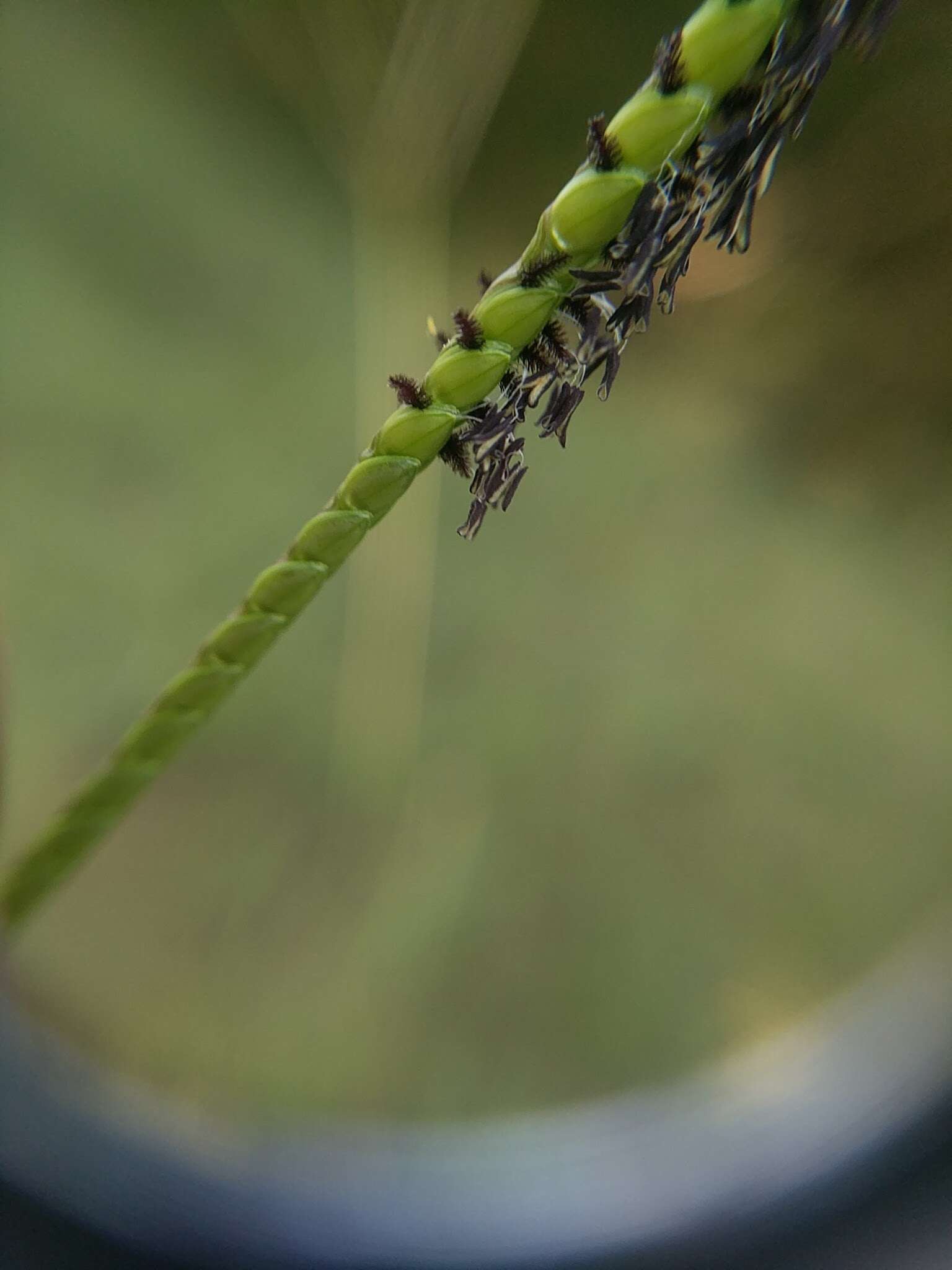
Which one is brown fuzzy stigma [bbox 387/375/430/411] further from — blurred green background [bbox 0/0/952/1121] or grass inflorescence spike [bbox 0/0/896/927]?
blurred green background [bbox 0/0/952/1121]

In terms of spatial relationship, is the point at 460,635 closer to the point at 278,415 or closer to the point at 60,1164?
the point at 278,415

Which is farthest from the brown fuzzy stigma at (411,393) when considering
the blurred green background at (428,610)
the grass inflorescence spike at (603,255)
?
the blurred green background at (428,610)

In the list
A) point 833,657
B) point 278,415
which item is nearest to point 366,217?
point 278,415

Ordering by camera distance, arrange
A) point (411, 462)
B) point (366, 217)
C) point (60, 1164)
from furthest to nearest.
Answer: point (366, 217), point (60, 1164), point (411, 462)

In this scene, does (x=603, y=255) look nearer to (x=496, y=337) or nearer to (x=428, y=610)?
(x=496, y=337)

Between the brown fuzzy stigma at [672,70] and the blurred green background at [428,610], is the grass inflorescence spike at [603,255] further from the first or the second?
the blurred green background at [428,610]

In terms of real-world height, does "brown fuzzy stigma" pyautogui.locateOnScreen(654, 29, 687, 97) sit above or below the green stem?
above


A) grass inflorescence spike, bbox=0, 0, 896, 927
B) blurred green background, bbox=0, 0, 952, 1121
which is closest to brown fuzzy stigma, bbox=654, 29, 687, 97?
grass inflorescence spike, bbox=0, 0, 896, 927

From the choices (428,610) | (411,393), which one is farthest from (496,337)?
(428,610)
